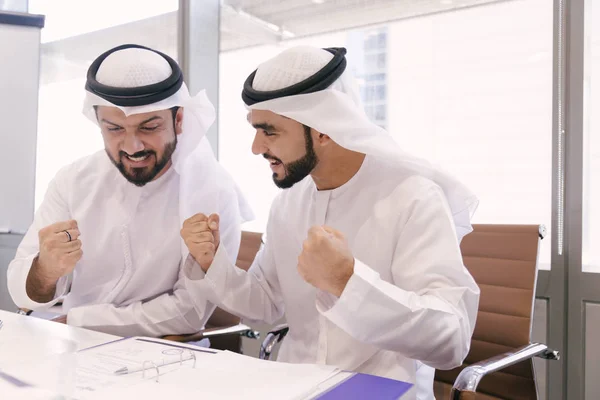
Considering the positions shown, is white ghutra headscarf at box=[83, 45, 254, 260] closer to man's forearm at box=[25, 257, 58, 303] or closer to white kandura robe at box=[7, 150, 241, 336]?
white kandura robe at box=[7, 150, 241, 336]

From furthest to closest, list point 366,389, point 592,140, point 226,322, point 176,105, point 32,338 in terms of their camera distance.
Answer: point 592,140 < point 226,322 < point 176,105 < point 32,338 < point 366,389

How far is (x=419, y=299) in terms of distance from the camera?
1319 millimetres

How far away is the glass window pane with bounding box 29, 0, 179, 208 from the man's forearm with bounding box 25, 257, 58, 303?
310 centimetres

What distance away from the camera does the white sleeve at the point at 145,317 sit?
1881 millimetres

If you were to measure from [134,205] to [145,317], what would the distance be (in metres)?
0.44

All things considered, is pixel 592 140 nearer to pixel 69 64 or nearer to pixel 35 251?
pixel 35 251

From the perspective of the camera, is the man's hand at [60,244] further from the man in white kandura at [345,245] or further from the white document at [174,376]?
the white document at [174,376]

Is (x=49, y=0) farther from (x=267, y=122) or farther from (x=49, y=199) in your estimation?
(x=267, y=122)

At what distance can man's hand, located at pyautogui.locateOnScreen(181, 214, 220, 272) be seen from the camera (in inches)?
65.0

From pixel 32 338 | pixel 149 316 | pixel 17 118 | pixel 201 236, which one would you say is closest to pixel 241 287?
pixel 201 236

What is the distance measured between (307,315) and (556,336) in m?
1.50

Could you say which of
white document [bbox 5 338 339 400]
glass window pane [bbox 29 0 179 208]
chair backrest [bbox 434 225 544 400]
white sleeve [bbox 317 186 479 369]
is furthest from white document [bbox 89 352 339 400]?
glass window pane [bbox 29 0 179 208]

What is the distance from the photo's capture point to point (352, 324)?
1288 millimetres

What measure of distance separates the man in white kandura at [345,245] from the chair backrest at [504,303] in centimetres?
46
